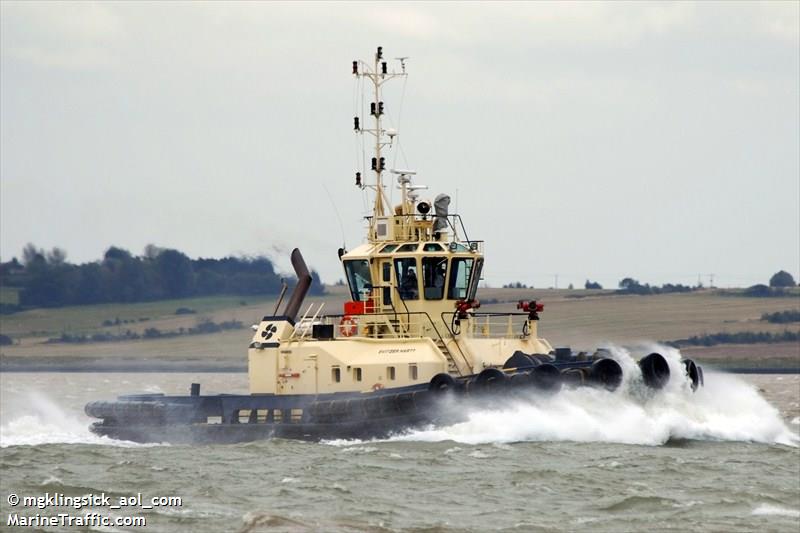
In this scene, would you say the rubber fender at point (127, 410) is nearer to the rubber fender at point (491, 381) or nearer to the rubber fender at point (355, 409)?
the rubber fender at point (355, 409)

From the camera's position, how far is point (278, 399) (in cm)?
3262

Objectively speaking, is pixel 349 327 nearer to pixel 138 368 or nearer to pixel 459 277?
pixel 459 277

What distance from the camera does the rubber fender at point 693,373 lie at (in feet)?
105

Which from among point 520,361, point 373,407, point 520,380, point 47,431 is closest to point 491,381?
point 520,380

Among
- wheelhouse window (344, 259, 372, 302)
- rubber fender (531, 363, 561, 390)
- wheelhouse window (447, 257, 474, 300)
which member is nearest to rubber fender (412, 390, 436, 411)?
rubber fender (531, 363, 561, 390)

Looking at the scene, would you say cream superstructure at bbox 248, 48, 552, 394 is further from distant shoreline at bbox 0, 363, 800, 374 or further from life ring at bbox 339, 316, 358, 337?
distant shoreline at bbox 0, 363, 800, 374

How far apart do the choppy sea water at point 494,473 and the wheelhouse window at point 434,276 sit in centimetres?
A: 408

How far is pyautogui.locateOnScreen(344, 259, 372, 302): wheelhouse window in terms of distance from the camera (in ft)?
113

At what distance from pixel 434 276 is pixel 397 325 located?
1.38 metres

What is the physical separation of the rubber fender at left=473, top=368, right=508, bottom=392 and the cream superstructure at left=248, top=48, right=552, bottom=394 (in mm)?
1653

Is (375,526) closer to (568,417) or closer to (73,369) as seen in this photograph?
(568,417)

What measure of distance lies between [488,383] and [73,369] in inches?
3083

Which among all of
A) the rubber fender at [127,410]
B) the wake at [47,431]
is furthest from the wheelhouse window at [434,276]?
the wake at [47,431]

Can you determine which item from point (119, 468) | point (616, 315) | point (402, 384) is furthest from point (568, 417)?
point (616, 315)
